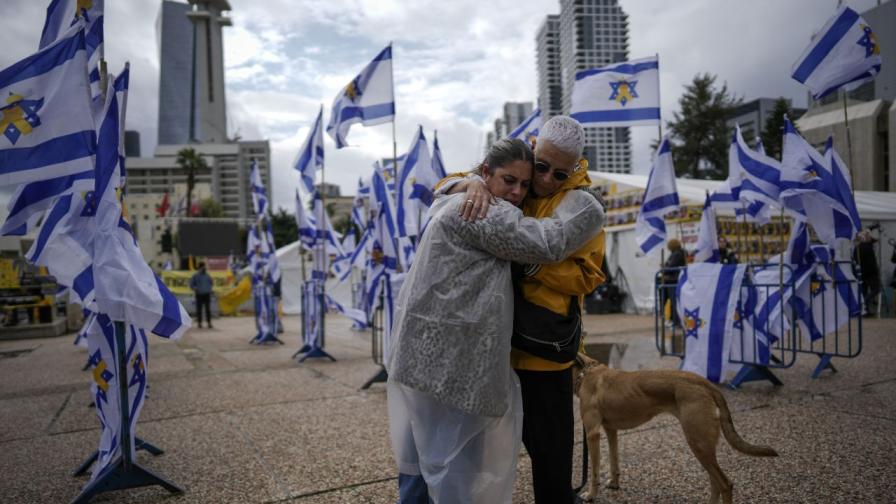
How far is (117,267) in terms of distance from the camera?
3293mm

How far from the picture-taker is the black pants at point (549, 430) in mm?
2117

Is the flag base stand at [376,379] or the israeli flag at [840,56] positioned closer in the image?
the israeli flag at [840,56]

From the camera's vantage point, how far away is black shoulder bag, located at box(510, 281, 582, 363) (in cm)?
200

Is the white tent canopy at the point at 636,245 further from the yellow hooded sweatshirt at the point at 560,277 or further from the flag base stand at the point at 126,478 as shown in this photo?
the yellow hooded sweatshirt at the point at 560,277

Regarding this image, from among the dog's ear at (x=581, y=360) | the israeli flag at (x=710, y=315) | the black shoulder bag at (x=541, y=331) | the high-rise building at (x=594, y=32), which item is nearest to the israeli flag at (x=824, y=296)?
the israeli flag at (x=710, y=315)

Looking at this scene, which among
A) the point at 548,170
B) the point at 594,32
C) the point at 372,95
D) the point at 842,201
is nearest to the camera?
the point at 548,170

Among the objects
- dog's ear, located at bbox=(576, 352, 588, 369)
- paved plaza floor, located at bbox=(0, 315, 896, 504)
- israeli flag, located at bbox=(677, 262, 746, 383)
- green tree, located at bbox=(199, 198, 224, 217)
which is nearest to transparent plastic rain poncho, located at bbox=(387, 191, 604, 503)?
dog's ear, located at bbox=(576, 352, 588, 369)

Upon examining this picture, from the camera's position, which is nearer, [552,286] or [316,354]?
[552,286]

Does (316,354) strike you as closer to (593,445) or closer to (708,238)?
(708,238)

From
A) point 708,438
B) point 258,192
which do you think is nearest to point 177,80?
point 258,192

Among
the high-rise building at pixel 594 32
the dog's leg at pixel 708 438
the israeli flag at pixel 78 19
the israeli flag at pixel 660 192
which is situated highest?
the high-rise building at pixel 594 32

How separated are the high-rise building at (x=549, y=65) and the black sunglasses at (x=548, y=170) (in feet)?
79.0

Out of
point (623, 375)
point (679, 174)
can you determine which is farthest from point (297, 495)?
point (679, 174)

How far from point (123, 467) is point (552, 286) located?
3.15m
